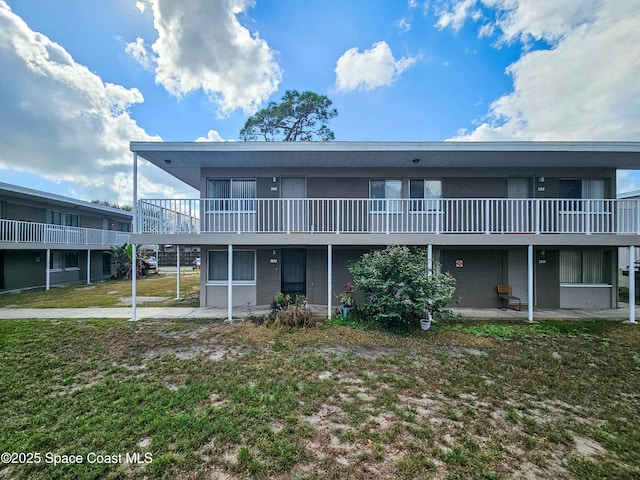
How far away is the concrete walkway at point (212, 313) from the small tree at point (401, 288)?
7.03ft

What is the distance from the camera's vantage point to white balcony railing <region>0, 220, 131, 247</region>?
12790 millimetres

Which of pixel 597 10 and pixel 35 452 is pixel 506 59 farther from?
pixel 35 452

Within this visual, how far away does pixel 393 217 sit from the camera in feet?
30.9

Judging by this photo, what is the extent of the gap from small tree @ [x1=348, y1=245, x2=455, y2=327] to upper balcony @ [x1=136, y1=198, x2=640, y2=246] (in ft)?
5.62

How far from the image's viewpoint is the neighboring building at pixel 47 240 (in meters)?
13.2

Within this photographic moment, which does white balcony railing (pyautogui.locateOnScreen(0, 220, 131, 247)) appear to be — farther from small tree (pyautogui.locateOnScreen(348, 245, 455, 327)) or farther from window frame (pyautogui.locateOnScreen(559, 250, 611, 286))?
window frame (pyautogui.locateOnScreen(559, 250, 611, 286))

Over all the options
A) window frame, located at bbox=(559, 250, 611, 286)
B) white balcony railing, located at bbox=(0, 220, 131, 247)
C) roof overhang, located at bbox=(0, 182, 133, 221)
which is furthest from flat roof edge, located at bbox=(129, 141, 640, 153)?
white balcony railing, located at bbox=(0, 220, 131, 247)

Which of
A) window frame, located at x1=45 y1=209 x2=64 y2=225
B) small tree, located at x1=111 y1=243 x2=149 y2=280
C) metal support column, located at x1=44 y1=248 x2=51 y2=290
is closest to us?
metal support column, located at x1=44 y1=248 x2=51 y2=290

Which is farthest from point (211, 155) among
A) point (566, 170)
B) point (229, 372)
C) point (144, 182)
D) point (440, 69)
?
point (144, 182)

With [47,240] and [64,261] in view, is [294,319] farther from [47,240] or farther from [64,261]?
[64,261]

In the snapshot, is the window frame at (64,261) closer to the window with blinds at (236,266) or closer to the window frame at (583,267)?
the window with blinds at (236,266)

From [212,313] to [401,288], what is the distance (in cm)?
590

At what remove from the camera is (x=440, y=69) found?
50.2 ft

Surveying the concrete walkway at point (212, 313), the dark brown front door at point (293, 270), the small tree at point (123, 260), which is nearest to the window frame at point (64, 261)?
the small tree at point (123, 260)
